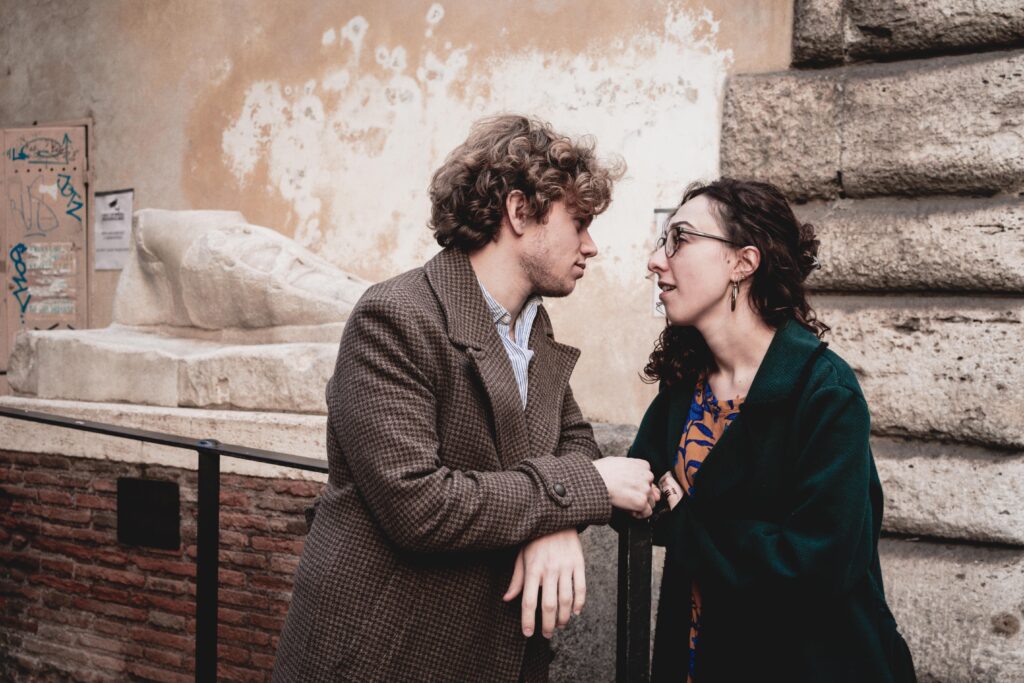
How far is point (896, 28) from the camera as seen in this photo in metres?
3.03

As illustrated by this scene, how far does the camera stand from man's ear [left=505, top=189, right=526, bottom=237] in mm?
1583

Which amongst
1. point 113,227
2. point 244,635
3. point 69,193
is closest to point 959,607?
point 244,635

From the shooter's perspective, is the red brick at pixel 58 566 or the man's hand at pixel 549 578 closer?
the man's hand at pixel 549 578

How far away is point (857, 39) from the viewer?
10.2 ft

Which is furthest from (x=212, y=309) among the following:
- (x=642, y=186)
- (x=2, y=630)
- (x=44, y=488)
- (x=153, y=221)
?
(x=642, y=186)

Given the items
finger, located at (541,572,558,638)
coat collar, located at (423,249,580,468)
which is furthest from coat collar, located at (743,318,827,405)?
finger, located at (541,572,558,638)

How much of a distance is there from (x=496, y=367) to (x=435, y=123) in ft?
11.0

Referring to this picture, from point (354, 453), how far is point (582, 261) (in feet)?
1.83

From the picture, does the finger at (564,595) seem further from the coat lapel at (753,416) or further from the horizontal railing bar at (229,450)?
the horizontal railing bar at (229,450)

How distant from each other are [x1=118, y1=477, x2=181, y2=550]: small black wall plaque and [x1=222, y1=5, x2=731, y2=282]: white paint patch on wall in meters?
1.68

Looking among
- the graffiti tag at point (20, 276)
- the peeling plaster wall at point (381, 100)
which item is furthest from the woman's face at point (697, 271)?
the graffiti tag at point (20, 276)

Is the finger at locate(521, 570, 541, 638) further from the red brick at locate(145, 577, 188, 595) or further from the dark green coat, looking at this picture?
the red brick at locate(145, 577, 188, 595)

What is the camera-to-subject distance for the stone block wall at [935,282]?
2857 millimetres

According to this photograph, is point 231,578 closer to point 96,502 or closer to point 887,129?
point 96,502
